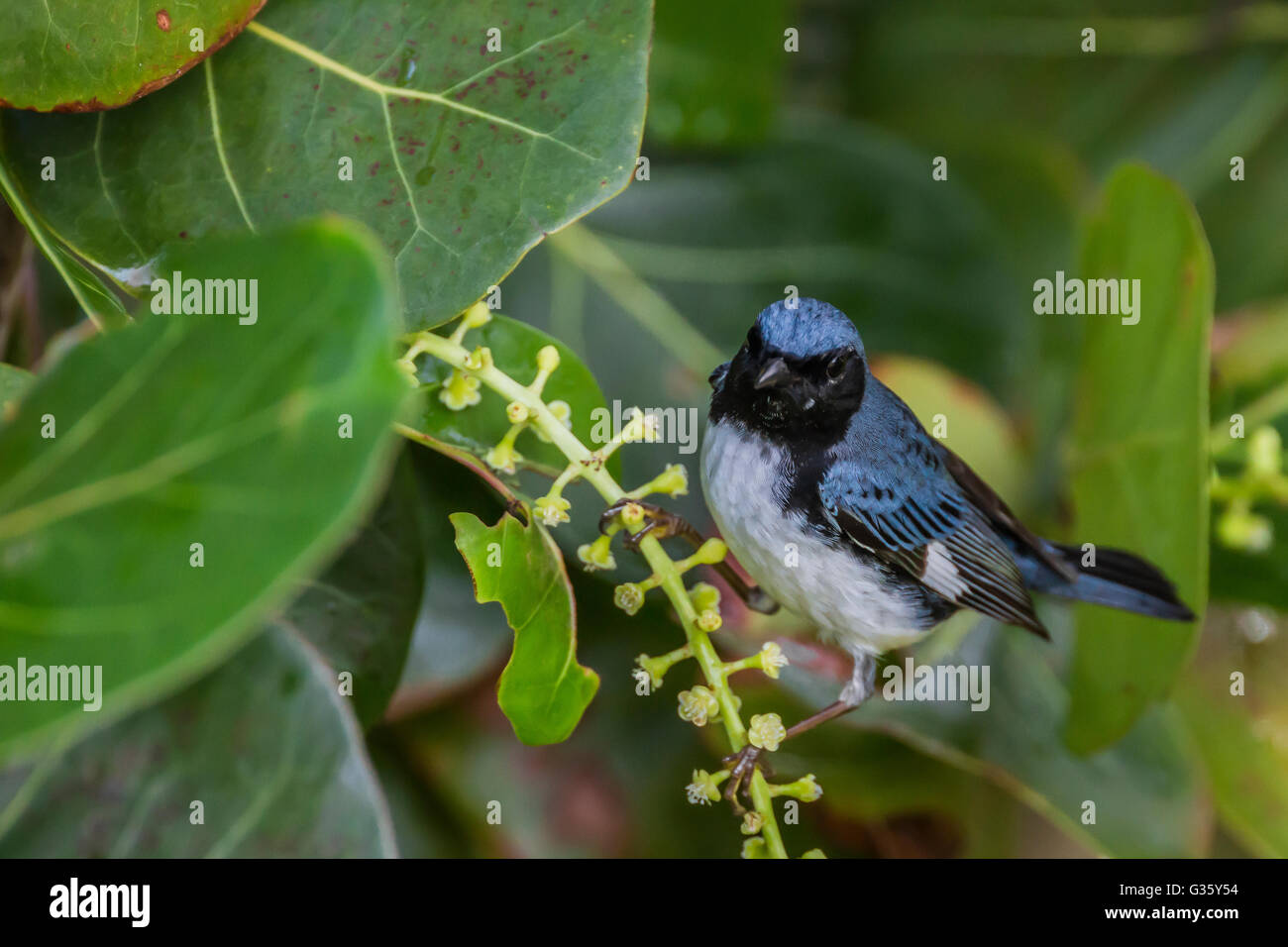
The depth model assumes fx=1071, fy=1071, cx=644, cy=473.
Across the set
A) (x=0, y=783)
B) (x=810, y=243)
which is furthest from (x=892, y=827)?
(x=0, y=783)

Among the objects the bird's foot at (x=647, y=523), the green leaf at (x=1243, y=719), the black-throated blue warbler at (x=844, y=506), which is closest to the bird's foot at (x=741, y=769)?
the bird's foot at (x=647, y=523)

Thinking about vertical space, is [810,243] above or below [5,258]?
above

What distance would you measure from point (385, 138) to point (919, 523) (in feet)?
1.86

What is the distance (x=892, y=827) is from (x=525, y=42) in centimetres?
80

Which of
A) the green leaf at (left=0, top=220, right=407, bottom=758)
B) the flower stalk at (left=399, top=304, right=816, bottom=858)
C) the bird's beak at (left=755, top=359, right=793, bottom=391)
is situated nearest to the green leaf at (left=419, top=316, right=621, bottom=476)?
the flower stalk at (left=399, top=304, right=816, bottom=858)

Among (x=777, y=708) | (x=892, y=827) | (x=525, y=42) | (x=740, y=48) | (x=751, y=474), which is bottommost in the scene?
(x=892, y=827)

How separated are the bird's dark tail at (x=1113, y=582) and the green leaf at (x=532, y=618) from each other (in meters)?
0.52

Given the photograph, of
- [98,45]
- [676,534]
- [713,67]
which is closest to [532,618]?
[676,534]

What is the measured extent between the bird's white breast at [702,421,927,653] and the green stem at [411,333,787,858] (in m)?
0.23

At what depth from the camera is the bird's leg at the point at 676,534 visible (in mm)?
700

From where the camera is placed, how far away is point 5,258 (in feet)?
2.56

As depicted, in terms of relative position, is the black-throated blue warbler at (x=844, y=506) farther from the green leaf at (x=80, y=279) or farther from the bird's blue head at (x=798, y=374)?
the green leaf at (x=80, y=279)

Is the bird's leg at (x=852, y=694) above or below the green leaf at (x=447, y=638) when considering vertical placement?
below
